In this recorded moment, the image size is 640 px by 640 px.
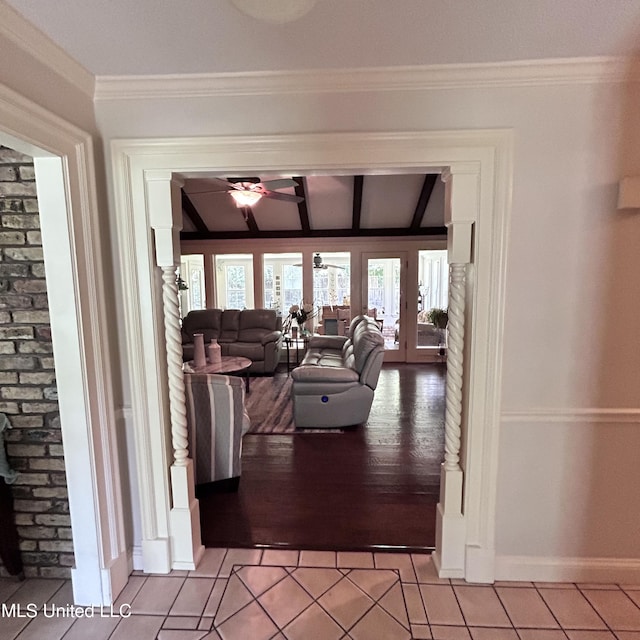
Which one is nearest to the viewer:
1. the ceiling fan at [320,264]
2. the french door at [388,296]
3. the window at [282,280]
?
the french door at [388,296]

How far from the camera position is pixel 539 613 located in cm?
175

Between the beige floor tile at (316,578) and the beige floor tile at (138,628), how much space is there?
642 millimetres

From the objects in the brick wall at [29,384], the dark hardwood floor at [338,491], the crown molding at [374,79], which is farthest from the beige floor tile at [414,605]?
the crown molding at [374,79]

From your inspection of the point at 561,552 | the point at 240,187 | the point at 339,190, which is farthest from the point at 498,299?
the point at 339,190

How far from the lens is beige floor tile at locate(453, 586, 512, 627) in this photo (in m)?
1.70

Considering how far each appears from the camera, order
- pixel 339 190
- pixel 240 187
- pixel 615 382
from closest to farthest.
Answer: pixel 615 382 < pixel 240 187 < pixel 339 190

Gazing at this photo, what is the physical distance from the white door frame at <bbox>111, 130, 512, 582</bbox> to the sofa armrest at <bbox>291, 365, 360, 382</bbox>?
1.83 metres

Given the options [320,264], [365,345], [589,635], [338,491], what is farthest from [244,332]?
[589,635]

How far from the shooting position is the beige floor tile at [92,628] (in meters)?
1.65

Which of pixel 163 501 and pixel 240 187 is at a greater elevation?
pixel 240 187

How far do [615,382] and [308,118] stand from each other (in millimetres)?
1814

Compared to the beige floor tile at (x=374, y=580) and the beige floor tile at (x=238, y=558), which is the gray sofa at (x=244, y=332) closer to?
the beige floor tile at (x=238, y=558)

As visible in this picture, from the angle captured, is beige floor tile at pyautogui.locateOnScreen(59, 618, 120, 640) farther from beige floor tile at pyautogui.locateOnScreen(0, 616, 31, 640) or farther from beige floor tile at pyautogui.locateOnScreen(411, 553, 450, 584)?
beige floor tile at pyautogui.locateOnScreen(411, 553, 450, 584)

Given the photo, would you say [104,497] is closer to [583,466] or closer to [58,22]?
[58,22]
